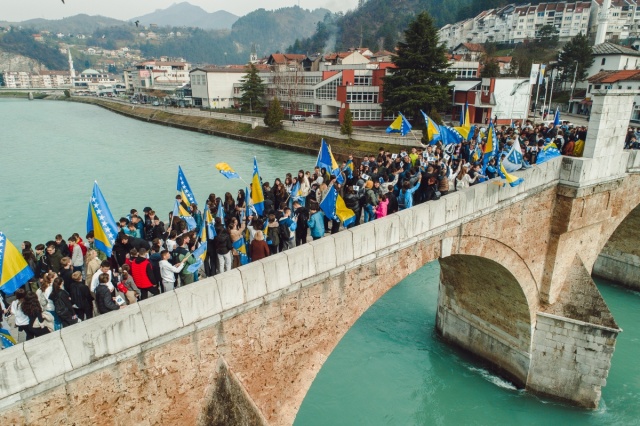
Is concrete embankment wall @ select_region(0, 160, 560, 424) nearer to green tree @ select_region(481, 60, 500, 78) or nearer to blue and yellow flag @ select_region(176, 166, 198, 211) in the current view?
blue and yellow flag @ select_region(176, 166, 198, 211)

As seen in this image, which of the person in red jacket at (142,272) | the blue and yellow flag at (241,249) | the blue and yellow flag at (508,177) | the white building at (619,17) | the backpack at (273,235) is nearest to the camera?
the person in red jacket at (142,272)

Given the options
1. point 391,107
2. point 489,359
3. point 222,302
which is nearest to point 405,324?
point 489,359

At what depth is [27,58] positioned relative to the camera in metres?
186

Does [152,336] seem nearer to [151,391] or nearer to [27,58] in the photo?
→ [151,391]

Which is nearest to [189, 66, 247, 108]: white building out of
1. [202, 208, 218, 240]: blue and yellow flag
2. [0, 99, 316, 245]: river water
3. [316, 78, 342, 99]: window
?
[0, 99, 316, 245]: river water

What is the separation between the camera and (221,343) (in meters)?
6.50

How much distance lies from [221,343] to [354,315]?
2757 mm

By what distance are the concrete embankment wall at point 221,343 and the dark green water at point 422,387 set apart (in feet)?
16.5

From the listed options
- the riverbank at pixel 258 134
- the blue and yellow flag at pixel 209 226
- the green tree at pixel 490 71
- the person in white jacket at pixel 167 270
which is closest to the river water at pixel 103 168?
the riverbank at pixel 258 134

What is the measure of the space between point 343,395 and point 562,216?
807 cm

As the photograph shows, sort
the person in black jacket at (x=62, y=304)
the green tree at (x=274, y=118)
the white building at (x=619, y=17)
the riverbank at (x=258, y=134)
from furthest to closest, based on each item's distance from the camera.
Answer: the white building at (x=619, y=17) < the green tree at (x=274, y=118) < the riverbank at (x=258, y=134) < the person in black jacket at (x=62, y=304)

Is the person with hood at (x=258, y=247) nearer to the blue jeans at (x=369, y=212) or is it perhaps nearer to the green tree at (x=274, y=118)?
the blue jeans at (x=369, y=212)

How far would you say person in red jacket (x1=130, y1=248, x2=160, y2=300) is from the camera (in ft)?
22.9

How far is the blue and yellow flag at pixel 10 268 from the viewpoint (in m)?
6.53
